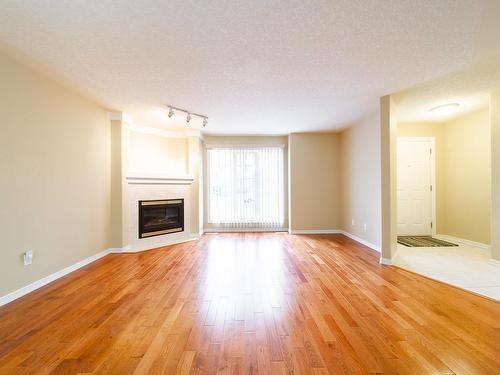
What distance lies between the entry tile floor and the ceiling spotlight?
2.48 metres

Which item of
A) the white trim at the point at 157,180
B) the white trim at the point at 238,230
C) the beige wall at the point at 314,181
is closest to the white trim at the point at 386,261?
the beige wall at the point at 314,181

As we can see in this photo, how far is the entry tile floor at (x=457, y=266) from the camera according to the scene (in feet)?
8.21

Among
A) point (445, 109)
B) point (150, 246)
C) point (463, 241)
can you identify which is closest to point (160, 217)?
point (150, 246)

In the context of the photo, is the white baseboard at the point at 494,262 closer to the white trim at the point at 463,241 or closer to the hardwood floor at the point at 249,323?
the white trim at the point at 463,241

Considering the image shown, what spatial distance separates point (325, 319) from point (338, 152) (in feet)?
14.5

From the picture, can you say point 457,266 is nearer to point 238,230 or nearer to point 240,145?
point 238,230

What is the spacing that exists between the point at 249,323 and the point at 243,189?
13.1 feet

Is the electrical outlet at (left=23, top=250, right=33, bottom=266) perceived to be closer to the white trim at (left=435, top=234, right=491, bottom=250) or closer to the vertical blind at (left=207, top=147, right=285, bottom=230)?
the vertical blind at (left=207, top=147, right=285, bottom=230)

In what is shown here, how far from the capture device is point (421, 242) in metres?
4.34

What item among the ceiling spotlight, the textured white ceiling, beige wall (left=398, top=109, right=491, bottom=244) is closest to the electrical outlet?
the textured white ceiling

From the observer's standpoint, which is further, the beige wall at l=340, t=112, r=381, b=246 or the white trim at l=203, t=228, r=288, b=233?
the white trim at l=203, t=228, r=288, b=233

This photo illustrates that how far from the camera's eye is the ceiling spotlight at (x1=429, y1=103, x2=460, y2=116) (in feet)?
12.0

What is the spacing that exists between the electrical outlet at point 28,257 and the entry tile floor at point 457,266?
4.68m

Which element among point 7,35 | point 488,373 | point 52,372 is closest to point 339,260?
point 488,373
